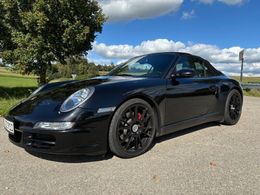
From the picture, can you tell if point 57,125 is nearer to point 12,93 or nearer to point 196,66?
point 196,66

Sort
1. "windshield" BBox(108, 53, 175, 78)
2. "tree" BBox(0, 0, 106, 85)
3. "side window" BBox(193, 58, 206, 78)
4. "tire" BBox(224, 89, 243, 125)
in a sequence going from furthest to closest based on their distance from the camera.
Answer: "tree" BBox(0, 0, 106, 85) → "tire" BBox(224, 89, 243, 125) → "side window" BBox(193, 58, 206, 78) → "windshield" BBox(108, 53, 175, 78)

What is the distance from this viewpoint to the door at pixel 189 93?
3.94m

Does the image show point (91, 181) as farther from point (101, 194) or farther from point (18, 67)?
point (18, 67)

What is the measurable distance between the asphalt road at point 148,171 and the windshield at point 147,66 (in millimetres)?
1035

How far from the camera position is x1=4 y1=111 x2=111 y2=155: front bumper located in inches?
117

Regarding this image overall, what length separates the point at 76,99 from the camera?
3.20 m

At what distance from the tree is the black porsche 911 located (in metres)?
9.08

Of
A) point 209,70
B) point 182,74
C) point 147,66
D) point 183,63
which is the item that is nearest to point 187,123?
point 182,74

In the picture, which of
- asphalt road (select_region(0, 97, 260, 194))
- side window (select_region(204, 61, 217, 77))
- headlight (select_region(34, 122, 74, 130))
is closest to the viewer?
asphalt road (select_region(0, 97, 260, 194))

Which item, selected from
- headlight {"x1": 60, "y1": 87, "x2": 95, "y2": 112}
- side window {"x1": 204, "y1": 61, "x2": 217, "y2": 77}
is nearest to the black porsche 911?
headlight {"x1": 60, "y1": 87, "x2": 95, "y2": 112}

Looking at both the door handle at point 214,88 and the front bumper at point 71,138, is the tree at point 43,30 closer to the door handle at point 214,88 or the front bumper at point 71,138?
the door handle at point 214,88

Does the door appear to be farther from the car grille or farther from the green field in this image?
the green field

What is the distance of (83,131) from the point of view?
303 cm

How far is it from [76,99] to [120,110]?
519 mm
